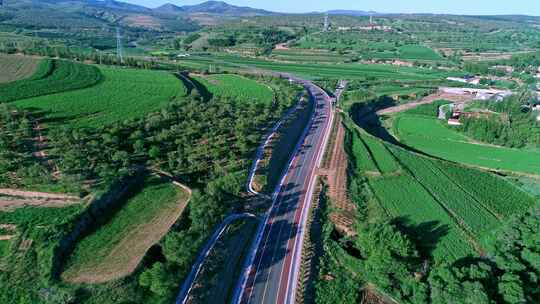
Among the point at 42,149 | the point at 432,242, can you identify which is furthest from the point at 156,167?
the point at 432,242

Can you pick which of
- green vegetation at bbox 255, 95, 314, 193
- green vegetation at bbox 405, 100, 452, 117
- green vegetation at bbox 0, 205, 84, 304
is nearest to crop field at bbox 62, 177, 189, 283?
green vegetation at bbox 0, 205, 84, 304

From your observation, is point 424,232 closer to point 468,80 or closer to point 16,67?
point 16,67

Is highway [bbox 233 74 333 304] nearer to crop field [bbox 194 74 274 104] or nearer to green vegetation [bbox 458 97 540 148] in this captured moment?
crop field [bbox 194 74 274 104]

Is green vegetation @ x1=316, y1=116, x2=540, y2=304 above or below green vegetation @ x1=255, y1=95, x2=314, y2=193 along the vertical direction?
below

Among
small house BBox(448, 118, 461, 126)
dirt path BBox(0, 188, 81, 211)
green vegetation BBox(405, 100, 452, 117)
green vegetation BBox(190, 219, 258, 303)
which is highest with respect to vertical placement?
green vegetation BBox(405, 100, 452, 117)

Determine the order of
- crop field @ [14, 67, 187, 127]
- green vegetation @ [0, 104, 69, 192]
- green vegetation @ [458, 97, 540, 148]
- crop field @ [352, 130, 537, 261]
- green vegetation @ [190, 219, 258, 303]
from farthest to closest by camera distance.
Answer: green vegetation @ [458, 97, 540, 148], crop field @ [14, 67, 187, 127], crop field @ [352, 130, 537, 261], green vegetation @ [0, 104, 69, 192], green vegetation @ [190, 219, 258, 303]

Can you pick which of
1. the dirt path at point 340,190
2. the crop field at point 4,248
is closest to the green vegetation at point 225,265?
the dirt path at point 340,190

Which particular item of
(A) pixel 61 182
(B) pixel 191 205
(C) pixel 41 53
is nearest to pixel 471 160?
(B) pixel 191 205
